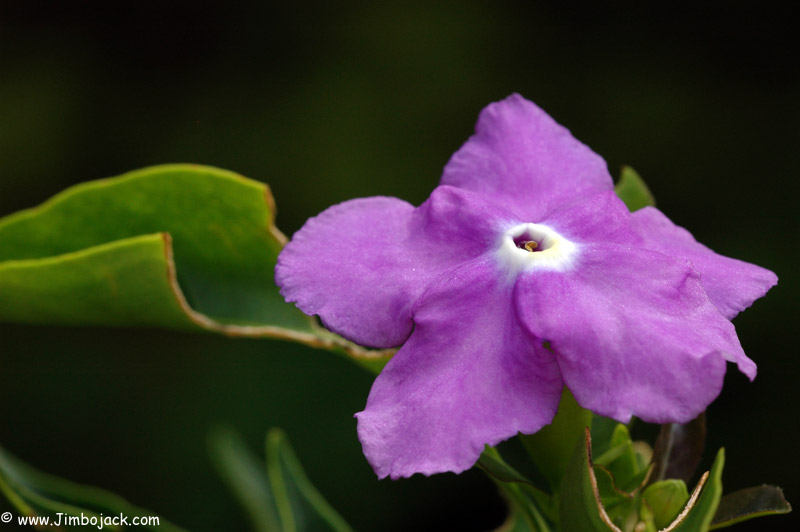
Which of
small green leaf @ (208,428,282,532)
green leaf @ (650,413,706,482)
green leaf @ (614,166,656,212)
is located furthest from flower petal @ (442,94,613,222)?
small green leaf @ (208,428,282,532)

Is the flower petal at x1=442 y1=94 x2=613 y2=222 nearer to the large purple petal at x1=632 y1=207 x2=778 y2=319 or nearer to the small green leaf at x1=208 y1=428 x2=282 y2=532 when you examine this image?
the large purple petal at x1=632 y1=207 x2=778 y2=319

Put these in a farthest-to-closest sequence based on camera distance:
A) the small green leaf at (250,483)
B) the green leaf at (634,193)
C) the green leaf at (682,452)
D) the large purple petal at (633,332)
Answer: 1. the small green leaf at (250,483)
2. the green leaf at (634,193)
3. the green leaf at (682,452)
4. the large purple petal at (633,332)

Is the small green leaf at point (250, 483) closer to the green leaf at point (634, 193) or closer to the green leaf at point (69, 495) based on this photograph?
the green leaf at point (69, 495)

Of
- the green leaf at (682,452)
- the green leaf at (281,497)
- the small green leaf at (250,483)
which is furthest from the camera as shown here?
the small green leaf at (250,483)

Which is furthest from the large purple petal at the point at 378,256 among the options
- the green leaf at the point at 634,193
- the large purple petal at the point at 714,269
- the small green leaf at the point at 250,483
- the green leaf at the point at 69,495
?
the small green leaf at the point at 250,483

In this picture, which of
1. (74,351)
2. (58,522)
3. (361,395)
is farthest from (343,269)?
(74,351)

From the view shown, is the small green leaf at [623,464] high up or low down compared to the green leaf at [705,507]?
down
